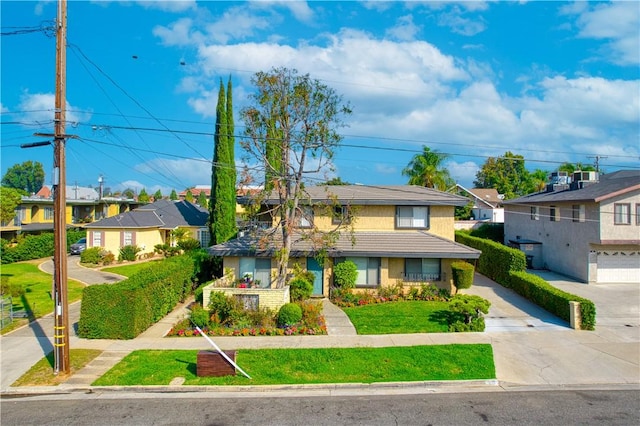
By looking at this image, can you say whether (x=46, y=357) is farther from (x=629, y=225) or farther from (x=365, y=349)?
(x=629, y=225)

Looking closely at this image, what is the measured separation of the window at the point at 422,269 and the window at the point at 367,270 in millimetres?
1520

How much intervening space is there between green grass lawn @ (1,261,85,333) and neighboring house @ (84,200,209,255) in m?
5.43

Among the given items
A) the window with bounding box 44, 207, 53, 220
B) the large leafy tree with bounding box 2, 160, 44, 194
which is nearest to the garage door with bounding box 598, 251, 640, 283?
the window with bounding box 44, 207, 53, 220

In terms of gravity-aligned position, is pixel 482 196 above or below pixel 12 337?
above

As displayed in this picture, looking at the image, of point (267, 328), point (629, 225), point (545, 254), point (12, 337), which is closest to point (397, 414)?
point (267, 328)

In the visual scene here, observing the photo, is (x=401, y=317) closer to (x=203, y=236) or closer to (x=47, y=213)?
(x=203, y=236)

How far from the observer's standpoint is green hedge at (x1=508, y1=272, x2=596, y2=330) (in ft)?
54.3

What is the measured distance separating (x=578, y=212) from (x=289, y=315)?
20532 millimetres

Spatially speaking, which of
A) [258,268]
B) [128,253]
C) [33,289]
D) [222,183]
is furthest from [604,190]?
[128,253]

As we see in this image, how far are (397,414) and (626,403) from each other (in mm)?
6065

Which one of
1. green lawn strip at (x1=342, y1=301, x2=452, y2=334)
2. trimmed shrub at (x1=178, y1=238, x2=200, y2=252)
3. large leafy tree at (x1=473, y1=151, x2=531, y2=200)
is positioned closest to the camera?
green lawn strip at (x1=342, y1=301, x2=452, y2=334)

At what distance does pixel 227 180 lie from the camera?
32812 mm

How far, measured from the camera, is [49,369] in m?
12.5

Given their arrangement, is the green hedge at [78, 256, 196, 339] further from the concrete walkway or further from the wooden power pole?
the wooden power pole
